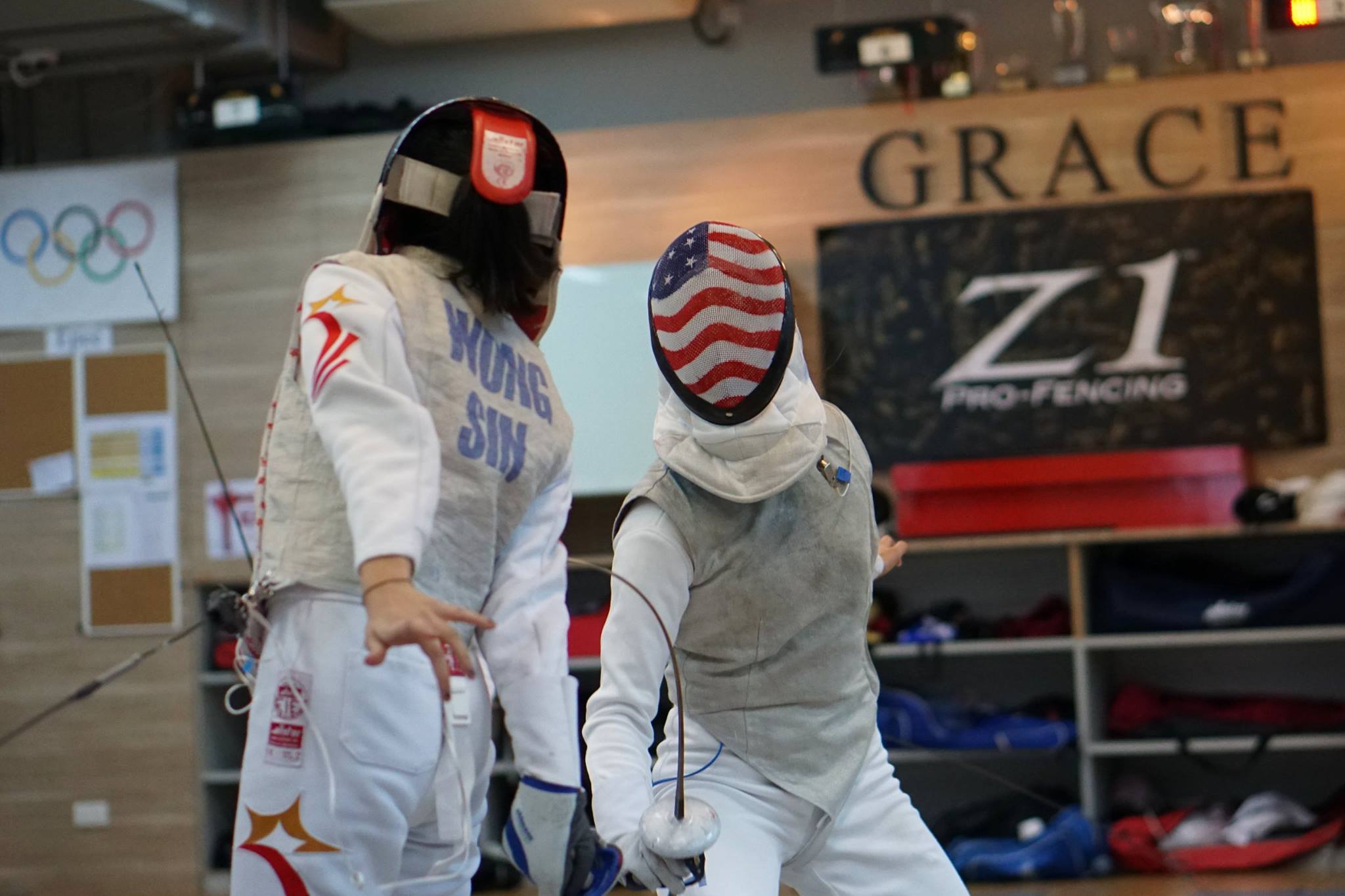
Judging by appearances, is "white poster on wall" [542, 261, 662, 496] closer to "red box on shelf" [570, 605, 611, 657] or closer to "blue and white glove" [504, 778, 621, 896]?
"red box on shelf" [570, 605, 611, 657]

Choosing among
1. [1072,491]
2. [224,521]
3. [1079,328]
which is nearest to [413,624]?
[1072,491]

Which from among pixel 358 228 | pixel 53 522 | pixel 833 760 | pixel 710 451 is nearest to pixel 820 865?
pixel 833 760

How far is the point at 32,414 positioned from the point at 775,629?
412cm

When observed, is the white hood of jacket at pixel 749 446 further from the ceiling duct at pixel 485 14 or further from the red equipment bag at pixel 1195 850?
the ceiling duct at pixel 485 14

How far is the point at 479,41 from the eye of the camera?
5520 millimetres

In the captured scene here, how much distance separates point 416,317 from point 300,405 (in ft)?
0.50

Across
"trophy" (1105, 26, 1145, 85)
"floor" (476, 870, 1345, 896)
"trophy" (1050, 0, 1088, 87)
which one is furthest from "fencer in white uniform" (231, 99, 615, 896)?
"trophy" (1050, 0, 1088, 87)

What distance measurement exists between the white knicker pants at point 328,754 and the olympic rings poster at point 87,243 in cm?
390

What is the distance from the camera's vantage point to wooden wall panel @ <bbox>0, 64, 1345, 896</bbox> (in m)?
4.76

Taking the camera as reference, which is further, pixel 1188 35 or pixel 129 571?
pixel 129 571

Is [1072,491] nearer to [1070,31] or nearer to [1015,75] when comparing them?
[1015,75]

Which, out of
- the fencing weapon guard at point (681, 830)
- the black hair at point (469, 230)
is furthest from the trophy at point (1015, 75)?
the fencing weapon guard at point (681, 830)

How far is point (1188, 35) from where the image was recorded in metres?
4.80

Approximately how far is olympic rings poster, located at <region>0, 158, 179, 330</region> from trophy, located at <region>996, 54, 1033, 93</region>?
278 cm
